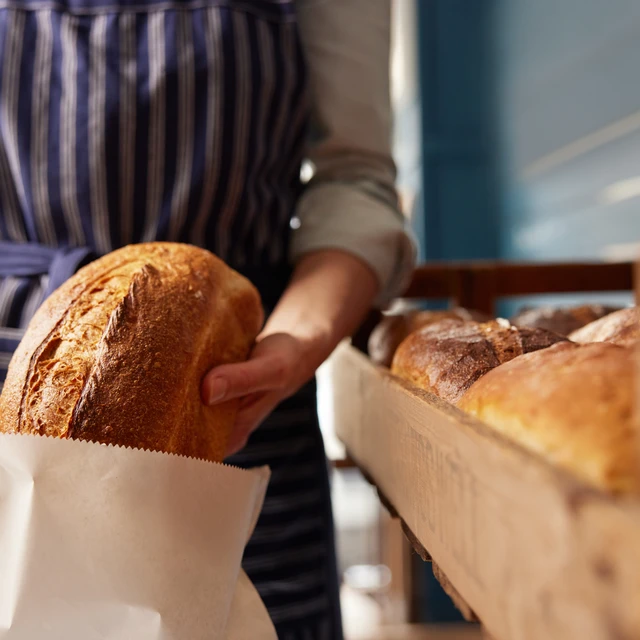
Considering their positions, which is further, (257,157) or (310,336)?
(257,157)

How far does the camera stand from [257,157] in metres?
1.13

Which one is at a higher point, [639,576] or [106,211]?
[106,211]

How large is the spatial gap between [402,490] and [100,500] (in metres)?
0.25

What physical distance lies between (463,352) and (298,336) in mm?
266

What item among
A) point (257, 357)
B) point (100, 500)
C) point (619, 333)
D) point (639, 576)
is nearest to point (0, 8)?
point (257, 357)

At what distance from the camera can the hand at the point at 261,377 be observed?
73 cm

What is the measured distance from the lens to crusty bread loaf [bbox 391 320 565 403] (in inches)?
25.8

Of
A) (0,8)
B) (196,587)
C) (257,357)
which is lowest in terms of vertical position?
(196,587)

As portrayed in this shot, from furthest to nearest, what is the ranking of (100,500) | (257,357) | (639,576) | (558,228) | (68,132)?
(558,228), (68,132), (257,357), (100,500), (639,576)

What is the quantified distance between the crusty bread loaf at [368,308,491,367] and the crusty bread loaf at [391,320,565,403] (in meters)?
0.21

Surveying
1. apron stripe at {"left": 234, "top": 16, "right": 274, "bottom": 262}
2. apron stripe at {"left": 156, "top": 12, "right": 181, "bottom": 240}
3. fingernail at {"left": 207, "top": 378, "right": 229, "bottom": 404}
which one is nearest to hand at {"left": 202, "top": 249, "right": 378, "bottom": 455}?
fingernail at {"left": 207, "top": 378, "right": 229, "bottom": 404}

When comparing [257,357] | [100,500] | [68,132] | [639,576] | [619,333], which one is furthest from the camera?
[68,132]

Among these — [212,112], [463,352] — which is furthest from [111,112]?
[463,352]

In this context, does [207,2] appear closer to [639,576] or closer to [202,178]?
[202,178]
